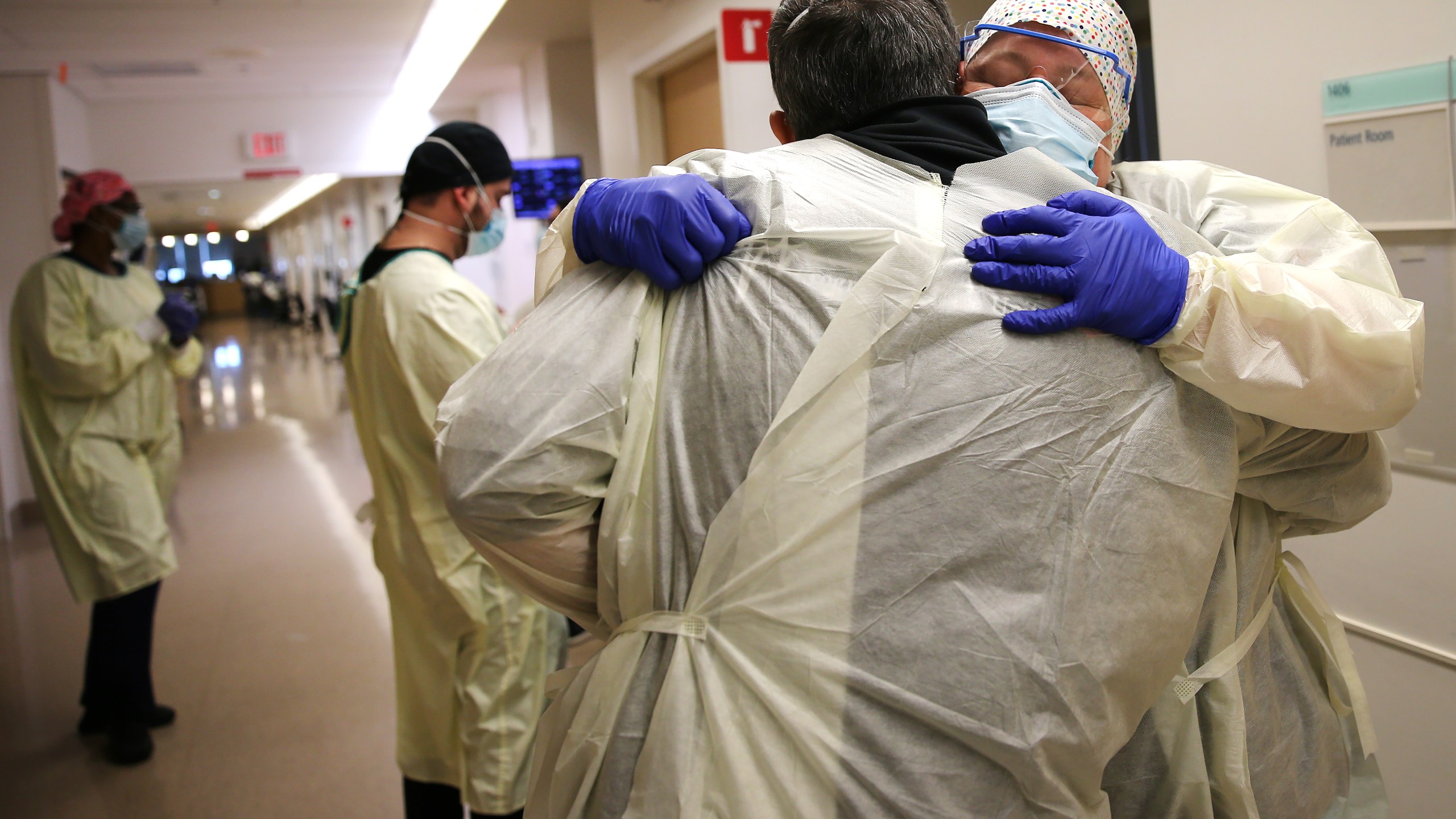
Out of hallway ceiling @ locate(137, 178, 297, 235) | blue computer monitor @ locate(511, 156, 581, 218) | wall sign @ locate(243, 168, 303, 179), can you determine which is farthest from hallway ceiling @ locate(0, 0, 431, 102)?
blue computer monitor @ locate(511, 156, 581, 218)

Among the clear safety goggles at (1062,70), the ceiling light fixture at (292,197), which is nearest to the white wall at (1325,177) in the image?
the clear safety goggles at (1062,70)

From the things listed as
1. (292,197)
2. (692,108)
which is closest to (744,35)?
(692,108)

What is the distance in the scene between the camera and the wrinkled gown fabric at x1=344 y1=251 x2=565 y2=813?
193cm

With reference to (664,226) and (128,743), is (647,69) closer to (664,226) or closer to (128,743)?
(128,743)

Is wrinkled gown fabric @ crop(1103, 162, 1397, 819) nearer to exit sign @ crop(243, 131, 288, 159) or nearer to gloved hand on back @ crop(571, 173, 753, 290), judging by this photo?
gloved hand on back @ crop(571, 173, 753, 290)

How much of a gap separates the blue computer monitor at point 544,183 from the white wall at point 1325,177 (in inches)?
131

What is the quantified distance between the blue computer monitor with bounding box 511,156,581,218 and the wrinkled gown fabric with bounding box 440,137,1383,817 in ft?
12.8

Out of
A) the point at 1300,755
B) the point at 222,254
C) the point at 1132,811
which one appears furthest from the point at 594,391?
the point at 222,254

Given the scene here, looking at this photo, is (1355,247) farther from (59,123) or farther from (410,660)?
(59,123)

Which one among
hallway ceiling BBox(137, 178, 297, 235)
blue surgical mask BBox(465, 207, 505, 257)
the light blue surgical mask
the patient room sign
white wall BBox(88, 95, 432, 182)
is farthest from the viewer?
hallway ceiling BBox(137, 178, 297, 235)

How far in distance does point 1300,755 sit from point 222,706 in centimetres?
321

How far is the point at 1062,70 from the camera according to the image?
1171 millimetres

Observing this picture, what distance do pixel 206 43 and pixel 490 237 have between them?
200 inches

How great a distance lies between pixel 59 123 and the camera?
640 centimetres
